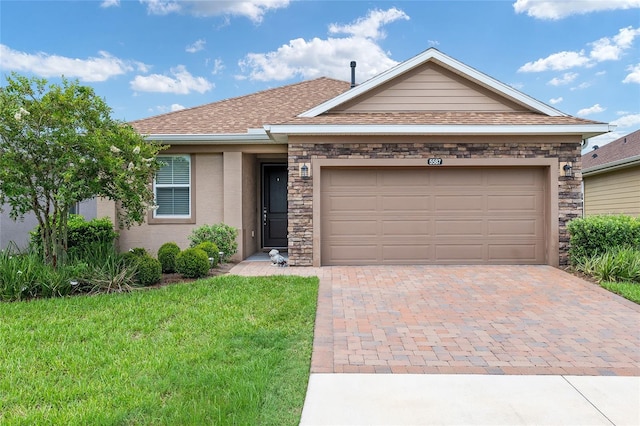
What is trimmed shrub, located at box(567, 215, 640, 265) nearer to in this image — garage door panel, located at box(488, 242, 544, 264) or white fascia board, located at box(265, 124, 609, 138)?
garage door panel, located at box(488, 242, 544, 264)

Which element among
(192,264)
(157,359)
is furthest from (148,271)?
(157,359)

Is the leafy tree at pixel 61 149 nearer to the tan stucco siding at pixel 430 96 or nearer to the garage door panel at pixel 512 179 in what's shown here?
the tan stucco siding at pixel 430 96

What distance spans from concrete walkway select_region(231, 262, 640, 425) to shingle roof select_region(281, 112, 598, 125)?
3702 mm

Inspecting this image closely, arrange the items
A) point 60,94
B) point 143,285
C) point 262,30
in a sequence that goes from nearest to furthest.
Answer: point 60,94 → point 143,285 → point 262,30

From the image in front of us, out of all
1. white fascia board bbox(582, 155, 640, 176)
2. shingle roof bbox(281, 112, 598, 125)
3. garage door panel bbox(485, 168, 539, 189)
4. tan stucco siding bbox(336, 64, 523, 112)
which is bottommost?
garage door panel bbox(485, 168, 539, 189)

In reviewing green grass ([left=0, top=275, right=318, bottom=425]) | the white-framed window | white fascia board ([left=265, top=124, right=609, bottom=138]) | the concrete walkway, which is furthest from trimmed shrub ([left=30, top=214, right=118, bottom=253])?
the concrete walkway

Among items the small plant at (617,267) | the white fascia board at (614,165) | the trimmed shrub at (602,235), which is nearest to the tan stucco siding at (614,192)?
the white fascia board at (614,165)

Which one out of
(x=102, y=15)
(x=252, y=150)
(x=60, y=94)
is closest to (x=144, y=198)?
(x=60, y=94)

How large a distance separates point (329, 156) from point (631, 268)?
636cm

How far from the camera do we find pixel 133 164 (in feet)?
22.7

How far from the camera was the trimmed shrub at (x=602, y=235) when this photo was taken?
324 inches

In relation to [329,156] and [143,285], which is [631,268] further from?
[143,285]

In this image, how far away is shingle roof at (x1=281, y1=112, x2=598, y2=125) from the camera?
8883mm

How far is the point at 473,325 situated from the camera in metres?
5.05
